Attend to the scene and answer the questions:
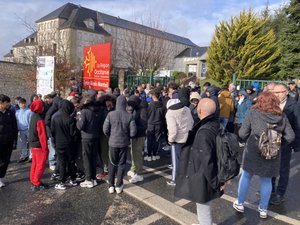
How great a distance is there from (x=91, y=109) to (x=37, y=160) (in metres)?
1.37

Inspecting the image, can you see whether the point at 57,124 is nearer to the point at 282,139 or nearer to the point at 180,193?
the point at 180,193

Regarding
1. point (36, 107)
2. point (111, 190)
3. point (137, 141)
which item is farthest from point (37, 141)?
point (137, 141)

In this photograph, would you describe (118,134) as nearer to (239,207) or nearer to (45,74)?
(239,207)

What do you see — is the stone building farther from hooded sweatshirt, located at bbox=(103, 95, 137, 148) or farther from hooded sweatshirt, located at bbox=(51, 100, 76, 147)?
hooded sweatshirt, located at bbox=(103, 95, 137, 148)

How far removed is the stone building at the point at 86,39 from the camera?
17.9 m

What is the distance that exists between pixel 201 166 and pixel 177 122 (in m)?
1.88

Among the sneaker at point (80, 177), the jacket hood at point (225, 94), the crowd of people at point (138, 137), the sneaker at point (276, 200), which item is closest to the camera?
the crowd of people at point (138, 137)

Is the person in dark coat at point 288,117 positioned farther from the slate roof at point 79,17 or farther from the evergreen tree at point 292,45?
the slate roof at point 79,17

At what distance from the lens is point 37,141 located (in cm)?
479

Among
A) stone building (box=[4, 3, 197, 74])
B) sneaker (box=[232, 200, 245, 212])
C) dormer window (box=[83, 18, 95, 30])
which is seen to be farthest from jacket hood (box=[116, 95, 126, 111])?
dormer window (box=[83, 18, 95, 30])

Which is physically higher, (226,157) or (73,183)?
(226,157)

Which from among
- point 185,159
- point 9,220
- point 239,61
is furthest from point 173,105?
point 239,61

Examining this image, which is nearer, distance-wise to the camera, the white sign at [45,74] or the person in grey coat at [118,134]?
the person in grey coat at [118,134]

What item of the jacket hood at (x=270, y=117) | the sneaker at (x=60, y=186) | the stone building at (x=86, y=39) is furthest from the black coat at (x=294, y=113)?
the stone building at (x=86, y=39)
